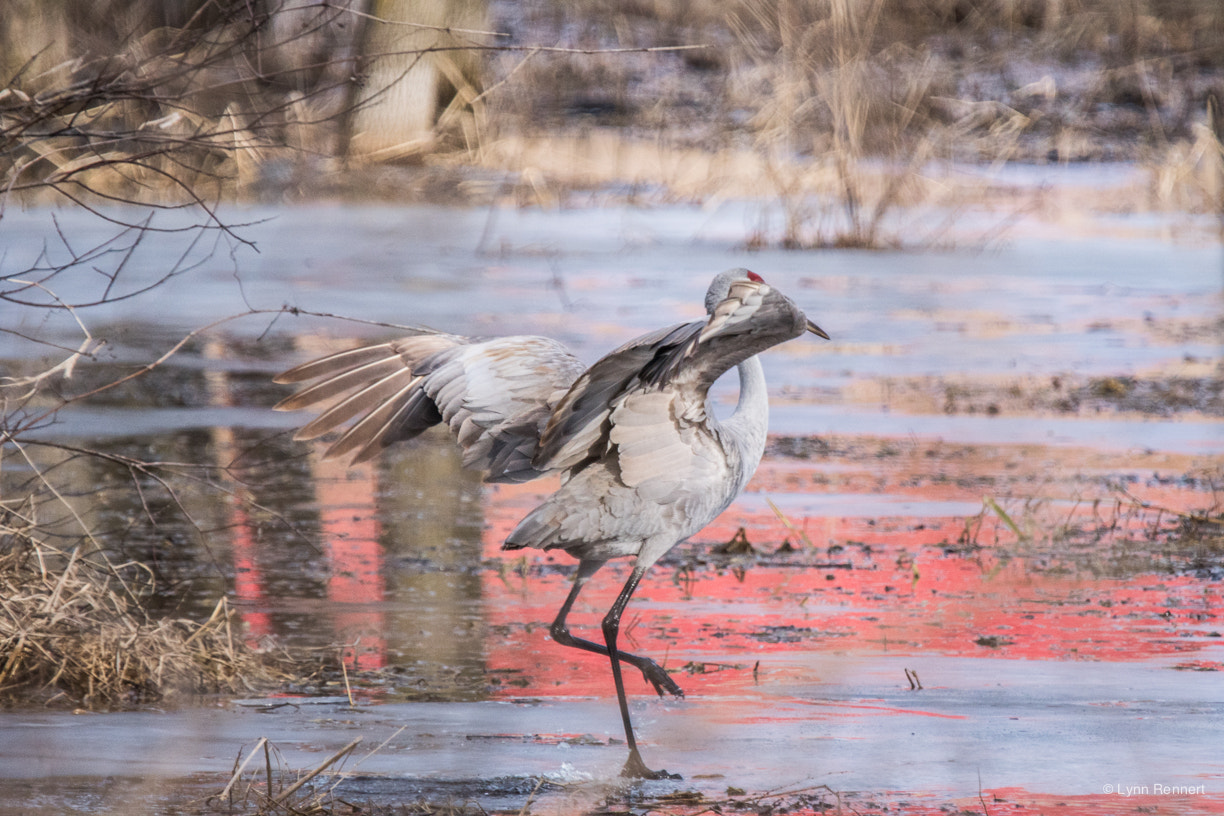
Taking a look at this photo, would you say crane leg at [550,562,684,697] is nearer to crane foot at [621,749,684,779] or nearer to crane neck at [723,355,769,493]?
crane foot at [621,749,684,779]

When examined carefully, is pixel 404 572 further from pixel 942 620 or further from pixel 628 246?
→ pixel 628 246

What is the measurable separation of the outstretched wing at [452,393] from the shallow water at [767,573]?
0.37 metres

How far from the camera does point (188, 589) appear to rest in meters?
6.18

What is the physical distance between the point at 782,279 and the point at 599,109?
26.4ft

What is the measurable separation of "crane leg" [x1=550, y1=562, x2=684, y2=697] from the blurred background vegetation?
286 inches

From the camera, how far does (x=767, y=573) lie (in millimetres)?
6648

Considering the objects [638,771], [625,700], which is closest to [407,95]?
[625,700]

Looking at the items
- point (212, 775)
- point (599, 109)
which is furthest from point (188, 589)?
point (599, 109)

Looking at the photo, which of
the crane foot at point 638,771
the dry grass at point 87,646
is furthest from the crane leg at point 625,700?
the dry grass at point 87,646

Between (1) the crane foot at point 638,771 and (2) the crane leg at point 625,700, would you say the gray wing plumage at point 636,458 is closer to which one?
(2) the crane leg at point 625,700

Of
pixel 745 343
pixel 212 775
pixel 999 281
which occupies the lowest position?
pixel 999 281

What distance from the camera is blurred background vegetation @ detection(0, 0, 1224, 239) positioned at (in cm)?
1508

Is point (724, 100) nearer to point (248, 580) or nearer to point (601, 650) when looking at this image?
point (248, 580)

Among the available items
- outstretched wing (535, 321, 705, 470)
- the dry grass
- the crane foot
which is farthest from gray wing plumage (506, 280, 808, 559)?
the dry grass
